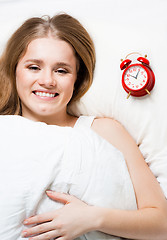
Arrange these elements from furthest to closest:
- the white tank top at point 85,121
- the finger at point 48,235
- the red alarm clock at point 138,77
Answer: the white tank top at point 85,121 < the red alarm clock at point 138,77 < the finger at point 48,235

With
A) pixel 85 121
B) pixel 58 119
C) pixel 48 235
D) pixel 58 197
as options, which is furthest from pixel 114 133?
pixel 48 235

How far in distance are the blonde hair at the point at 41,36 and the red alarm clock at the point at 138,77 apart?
161mm

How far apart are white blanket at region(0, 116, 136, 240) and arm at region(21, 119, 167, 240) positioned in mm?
33

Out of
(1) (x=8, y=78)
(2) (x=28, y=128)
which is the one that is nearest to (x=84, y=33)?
(1) (x=8, y=78)

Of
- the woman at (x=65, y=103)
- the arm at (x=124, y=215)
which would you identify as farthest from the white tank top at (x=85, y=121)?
the arm at (x=124, y=215)

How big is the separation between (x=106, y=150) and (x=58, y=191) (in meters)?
0.23

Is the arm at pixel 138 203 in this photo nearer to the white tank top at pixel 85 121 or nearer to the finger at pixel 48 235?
the white tank top at pixel 85 121

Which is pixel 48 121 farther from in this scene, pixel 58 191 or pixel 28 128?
pixel 58 191

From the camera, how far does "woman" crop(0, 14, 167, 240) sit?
3.25 ft

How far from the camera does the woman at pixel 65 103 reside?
99cm

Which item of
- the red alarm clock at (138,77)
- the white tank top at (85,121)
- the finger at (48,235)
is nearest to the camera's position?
the finger at (48,235)

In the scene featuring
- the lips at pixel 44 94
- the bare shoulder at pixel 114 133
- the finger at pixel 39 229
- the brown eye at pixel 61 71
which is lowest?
the finger at pixel 39 229

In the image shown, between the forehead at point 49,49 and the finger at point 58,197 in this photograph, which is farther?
the forehead at point 49,49

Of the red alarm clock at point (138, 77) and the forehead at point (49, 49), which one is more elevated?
the forehead at point (49, 49)
